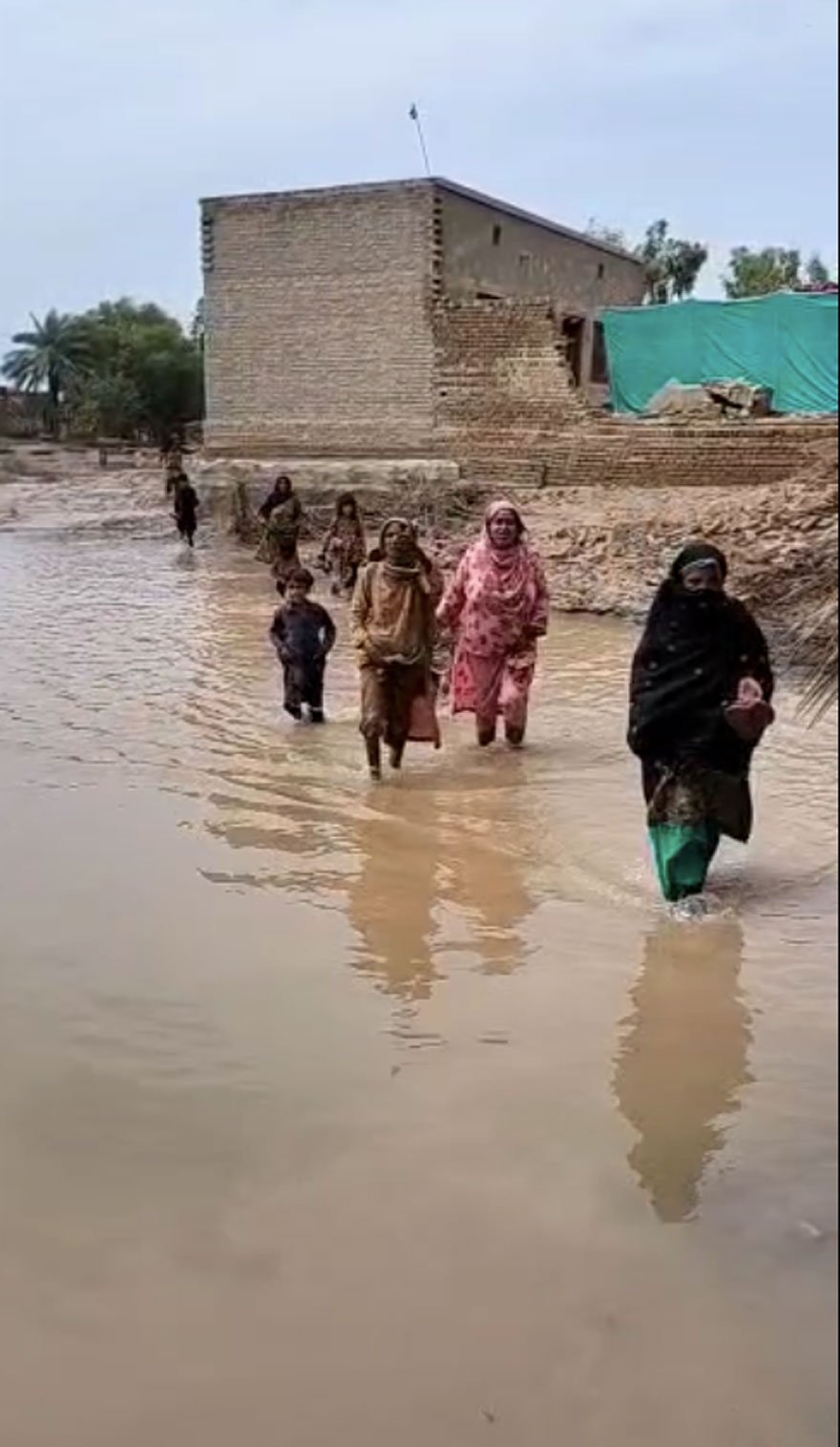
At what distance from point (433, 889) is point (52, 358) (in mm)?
45086

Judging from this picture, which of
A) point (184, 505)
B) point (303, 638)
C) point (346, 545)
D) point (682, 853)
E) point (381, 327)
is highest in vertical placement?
point (381, 327)

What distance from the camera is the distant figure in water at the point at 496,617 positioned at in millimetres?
8383

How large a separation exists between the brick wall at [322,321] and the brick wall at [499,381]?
289 mm

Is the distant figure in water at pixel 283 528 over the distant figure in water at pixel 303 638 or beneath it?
over

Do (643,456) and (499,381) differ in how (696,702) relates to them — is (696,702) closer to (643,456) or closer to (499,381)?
(643,456)

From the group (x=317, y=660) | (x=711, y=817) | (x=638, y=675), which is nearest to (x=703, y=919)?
(x=711, y=817)

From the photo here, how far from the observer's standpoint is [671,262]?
3506cm

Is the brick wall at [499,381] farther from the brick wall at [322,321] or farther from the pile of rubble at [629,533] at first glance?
the pile of rubble at [629,533]

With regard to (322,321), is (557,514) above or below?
below

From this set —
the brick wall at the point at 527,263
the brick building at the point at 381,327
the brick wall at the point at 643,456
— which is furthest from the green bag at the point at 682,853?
the brick wall at the point at 527,263

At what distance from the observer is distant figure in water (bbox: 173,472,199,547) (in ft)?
72.9

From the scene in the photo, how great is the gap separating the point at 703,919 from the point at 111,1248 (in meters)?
2.80

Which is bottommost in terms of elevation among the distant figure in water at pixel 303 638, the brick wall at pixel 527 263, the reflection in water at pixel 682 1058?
the reflection in water at pixel 682 1058

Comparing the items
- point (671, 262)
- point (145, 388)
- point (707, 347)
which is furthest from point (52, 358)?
point (707, 347)
